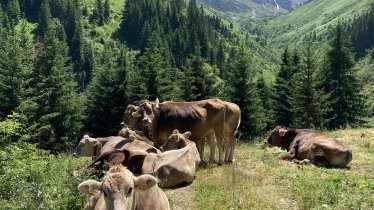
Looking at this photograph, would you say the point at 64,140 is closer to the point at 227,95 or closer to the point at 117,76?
the point at 117,76

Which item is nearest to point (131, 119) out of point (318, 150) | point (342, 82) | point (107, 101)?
point (318, 150)

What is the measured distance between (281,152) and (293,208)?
9.32 meters

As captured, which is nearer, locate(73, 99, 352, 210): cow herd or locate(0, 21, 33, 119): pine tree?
locate(73, 99, 352, 210): cow herd

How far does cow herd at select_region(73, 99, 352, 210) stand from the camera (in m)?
12.6

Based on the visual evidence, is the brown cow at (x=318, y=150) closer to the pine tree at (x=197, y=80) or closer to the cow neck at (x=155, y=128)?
the cow neck at (x=155, y=128)

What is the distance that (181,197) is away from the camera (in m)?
11.9

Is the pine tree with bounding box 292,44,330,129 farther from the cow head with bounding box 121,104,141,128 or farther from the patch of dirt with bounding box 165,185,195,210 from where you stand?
the patch of dirt with bounding box 165,185,195,210

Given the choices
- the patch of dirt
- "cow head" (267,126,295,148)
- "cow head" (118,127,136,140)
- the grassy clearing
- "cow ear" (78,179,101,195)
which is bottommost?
"cow head" (267,126,295,148)

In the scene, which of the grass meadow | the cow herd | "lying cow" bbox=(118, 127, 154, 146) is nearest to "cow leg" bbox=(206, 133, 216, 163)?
the cow herd

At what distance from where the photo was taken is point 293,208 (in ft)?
35.0

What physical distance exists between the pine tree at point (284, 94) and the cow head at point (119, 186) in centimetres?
3652

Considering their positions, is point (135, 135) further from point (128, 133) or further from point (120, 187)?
point (120, 187)

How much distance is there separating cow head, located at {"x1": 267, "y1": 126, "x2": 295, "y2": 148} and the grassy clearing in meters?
4.38

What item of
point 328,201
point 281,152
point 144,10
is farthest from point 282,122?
point 144,10
